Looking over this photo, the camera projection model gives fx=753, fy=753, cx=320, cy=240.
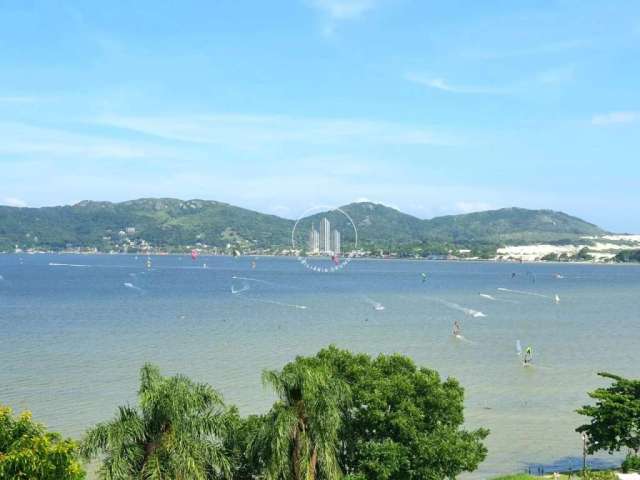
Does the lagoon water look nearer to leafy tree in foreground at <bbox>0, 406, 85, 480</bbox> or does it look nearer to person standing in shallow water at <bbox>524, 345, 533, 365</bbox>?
person standing in shallow water at <bbox>524, 345, 533, 365</bbox>

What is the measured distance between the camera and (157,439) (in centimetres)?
2003

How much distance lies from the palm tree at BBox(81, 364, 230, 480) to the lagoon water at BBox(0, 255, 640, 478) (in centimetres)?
1509

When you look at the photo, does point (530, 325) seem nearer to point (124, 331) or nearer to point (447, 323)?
point (447, 323)

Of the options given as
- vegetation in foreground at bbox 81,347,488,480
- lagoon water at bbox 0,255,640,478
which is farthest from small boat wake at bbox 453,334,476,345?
vegetation in foreground at bbox 81,347,488,480

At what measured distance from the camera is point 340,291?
449 feet

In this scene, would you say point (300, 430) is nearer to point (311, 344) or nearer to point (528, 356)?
point (528, 356)

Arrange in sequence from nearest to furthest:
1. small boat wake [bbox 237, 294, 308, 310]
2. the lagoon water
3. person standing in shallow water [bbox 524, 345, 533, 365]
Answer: the lagoon water, person standing in shallow water [bbox 524, 345, 533, 365], small boat wake [bbox 237, 294, 308, 310]

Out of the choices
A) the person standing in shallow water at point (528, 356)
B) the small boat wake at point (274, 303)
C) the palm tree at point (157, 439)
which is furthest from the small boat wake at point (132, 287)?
the palm tree at point (157, 439)

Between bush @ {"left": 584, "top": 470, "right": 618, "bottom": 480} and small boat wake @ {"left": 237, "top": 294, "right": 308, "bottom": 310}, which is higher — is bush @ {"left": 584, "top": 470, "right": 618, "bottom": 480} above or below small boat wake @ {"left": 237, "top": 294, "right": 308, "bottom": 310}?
above

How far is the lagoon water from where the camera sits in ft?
128

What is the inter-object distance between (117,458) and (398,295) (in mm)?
108548

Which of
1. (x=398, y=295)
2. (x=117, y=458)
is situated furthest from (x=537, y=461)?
(x=398, y=295)

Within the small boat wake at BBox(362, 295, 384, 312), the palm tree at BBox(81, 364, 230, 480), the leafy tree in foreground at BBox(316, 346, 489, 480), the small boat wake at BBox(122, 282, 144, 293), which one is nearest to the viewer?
the palm tree at BBox(81, 364, 230, 480)

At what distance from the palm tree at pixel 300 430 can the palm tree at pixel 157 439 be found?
1.79 meters
